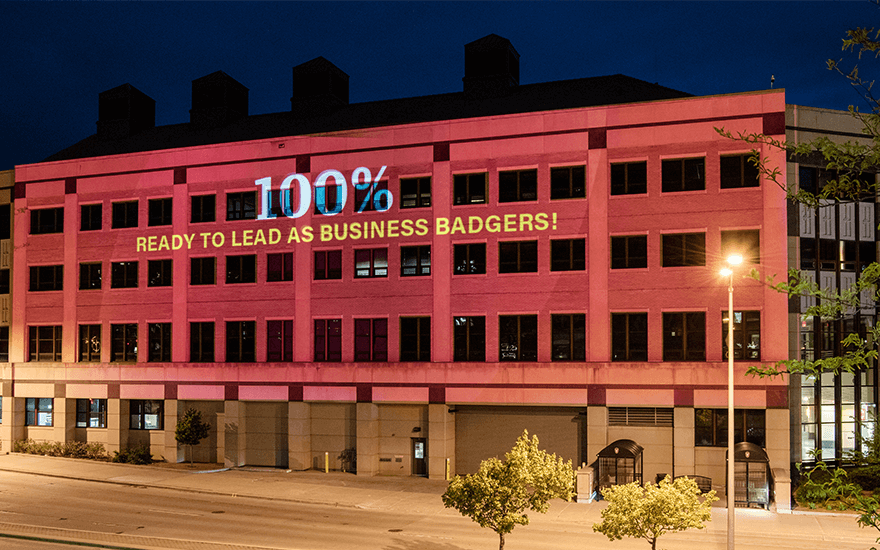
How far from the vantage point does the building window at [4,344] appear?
5272cm

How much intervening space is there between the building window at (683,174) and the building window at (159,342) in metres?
30.6

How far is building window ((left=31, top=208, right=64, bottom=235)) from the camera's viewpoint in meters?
51.5

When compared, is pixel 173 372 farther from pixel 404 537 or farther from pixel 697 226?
pixel 697 226

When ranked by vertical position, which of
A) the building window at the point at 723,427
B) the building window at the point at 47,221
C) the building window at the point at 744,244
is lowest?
the building window at the point at 723,427

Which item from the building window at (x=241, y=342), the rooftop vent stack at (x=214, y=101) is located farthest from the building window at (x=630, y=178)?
the rooftop vent stack at (x=214, y=101)

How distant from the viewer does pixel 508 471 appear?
2186cm

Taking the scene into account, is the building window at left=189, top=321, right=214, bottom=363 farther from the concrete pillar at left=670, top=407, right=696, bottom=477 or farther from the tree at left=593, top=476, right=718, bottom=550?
the tree at left=593, top=476, right=718, bottom=550

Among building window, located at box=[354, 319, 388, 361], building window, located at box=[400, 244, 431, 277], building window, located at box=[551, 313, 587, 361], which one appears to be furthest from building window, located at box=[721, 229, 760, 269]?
building window, located at box=[354, 319, 388, 361]

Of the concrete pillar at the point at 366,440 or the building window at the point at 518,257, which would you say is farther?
the concrete pillar at the point at 366,440

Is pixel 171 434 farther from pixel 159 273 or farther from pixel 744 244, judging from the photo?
pixel 744 244

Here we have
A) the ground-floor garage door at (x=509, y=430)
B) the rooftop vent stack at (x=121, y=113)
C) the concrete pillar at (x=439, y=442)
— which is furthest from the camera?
the rooftop vent stack at (x=121, y=113)

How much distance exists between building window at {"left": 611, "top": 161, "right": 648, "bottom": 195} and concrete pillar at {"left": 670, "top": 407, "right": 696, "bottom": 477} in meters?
11.0

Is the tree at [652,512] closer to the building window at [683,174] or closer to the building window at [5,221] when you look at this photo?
the building window at [683,174]

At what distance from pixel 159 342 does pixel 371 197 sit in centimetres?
1656
